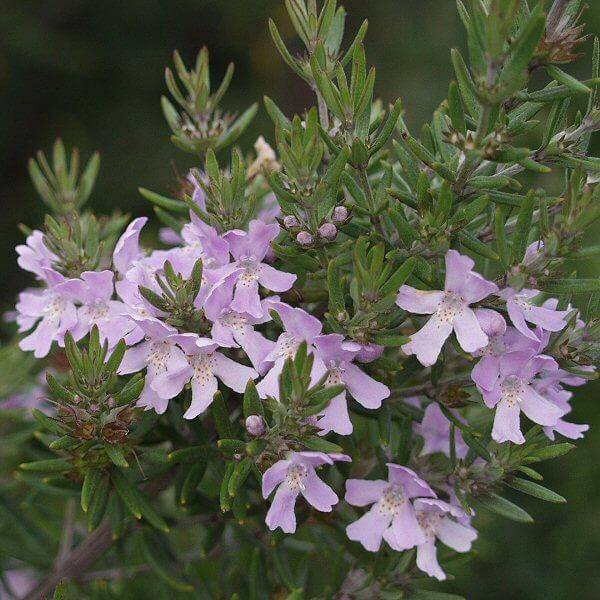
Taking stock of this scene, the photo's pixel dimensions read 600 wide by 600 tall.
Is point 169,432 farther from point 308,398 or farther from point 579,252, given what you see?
point 579,252

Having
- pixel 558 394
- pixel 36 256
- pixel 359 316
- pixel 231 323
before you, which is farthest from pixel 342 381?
pixel 36 256

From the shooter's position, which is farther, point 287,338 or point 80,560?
point 80,560

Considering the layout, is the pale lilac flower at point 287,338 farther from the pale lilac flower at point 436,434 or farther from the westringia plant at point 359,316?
the pale lilac flower at point 436,434

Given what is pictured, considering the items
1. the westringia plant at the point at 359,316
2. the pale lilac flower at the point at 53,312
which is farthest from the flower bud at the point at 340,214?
the pale lilac flower at the point at 53,312

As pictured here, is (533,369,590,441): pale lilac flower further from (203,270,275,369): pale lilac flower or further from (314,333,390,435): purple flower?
(203,270,275,369): pale lilac flower

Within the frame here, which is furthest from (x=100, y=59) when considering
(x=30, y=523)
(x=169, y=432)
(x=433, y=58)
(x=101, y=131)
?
(x=169, y=432)

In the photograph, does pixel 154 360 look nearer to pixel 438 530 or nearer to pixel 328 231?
pixel 328 231

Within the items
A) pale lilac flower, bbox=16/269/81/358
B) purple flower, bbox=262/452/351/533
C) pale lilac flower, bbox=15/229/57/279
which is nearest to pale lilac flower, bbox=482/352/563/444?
purple flower, bbox=262/452/351/533
